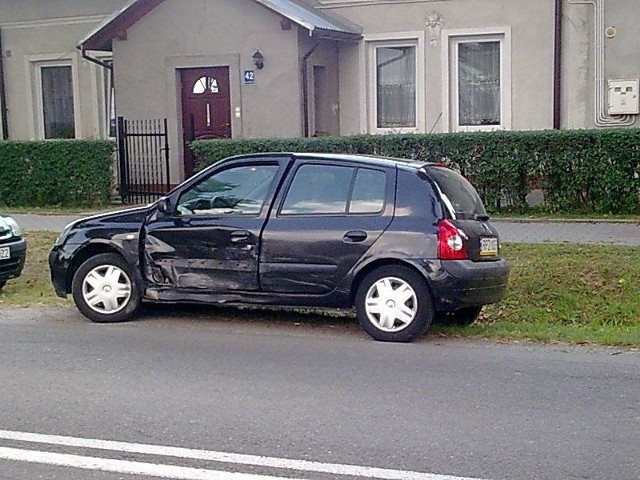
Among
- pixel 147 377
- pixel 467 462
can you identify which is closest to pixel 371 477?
pixel 467 462

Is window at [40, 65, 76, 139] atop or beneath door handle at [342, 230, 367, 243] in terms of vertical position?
atop

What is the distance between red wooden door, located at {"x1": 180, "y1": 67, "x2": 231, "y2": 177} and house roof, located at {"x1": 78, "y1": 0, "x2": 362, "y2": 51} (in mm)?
1439

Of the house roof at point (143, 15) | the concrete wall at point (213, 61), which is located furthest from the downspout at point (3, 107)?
the concrete wall at point (213, 61)

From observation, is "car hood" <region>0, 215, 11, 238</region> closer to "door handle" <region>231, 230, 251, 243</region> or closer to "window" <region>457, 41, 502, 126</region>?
"door handle" <region>231, 230, 251, 243</region>

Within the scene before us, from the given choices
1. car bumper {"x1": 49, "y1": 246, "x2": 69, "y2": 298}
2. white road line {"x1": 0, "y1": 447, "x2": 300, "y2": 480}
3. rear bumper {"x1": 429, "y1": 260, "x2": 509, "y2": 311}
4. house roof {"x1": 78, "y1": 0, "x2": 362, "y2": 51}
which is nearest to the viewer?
white road line {"x1": 0, "y1": 447, "x2": 300, "y2": 480}

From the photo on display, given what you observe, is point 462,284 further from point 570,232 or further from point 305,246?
point 570,232

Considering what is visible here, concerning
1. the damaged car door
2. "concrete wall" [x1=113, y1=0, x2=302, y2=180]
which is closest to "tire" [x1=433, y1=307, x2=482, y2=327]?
the damaged car door

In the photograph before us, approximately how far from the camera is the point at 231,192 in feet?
30.6

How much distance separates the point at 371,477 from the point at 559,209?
10940mm

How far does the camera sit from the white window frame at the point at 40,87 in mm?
22375

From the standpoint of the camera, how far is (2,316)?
1023 centimetres

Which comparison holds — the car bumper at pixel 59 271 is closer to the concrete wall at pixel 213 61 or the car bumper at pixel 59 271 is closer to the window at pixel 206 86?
the concrete wall at pixel 213 61

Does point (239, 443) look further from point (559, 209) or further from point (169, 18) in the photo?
point (169, 18)

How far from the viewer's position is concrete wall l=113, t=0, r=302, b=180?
742 inches
